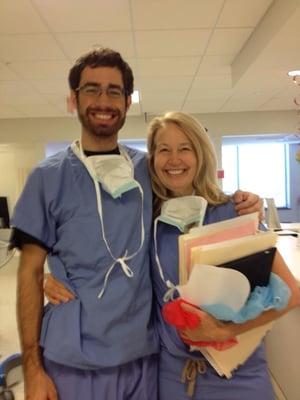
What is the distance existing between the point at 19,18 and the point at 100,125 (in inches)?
73.2

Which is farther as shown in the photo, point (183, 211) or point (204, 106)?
point (204, 106)

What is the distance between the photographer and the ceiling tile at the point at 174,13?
2.44 metres

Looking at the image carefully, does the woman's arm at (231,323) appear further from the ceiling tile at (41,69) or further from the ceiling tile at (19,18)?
the ceiling tile at (41,69)

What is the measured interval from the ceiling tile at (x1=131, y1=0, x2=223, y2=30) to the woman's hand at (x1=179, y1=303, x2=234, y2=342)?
2168mm

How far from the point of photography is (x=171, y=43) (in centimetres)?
311

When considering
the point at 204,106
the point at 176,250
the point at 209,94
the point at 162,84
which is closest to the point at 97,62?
the point at 176,250

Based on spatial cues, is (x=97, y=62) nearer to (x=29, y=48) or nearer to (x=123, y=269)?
(x=123, y=269)

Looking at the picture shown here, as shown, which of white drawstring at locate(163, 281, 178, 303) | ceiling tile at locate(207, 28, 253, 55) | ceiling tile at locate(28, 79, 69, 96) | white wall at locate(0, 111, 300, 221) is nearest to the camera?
white drawstring at locate(163, 281, 178, 303)

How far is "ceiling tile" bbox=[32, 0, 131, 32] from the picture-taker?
2412mm

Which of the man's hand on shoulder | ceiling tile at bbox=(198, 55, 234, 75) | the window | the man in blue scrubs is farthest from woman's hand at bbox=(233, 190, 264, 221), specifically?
the window

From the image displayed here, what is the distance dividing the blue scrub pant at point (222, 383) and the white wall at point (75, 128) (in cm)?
514

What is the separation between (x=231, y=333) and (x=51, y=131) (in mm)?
5589

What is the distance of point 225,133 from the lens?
6070 millimetres

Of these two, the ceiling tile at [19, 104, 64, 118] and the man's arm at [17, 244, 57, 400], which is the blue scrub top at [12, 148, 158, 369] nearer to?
the man's arm at [17, 244, 57, 400]
